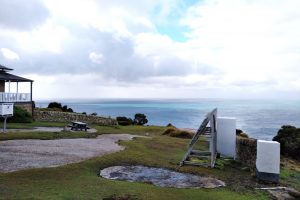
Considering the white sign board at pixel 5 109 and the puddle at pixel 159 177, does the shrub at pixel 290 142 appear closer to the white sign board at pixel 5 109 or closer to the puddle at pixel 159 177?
Answer: the puddle at pixel 159 177

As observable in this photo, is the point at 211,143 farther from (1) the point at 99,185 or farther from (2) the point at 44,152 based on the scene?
(2) the point at 44,152

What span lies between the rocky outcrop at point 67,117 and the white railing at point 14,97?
7.96 ft

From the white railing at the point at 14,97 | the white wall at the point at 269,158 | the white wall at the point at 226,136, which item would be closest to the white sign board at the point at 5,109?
the white railing at the point at 14,97

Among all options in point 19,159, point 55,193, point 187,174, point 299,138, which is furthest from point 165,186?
point 299,138

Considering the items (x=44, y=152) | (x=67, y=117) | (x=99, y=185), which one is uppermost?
(x=67, y=117)

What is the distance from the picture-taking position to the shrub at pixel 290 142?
26.7 metres

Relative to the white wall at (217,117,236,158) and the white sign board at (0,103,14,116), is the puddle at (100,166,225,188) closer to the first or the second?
the white wall at (217,117,236,158)

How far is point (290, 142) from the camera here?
28156mm

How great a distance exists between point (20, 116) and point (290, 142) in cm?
2375

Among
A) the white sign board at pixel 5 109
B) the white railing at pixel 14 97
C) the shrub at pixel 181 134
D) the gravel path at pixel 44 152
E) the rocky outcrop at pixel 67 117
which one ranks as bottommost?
the shrub at pixel 181 134

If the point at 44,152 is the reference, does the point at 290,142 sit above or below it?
below

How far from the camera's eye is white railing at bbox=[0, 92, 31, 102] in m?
30.2

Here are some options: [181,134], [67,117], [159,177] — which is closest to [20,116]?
[67,117]

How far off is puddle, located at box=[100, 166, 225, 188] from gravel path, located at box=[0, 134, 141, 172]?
2098mm
